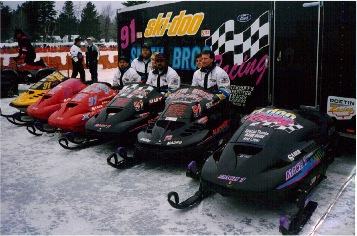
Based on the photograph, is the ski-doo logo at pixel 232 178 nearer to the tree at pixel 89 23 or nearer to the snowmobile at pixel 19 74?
the snowmobile at pixel 19 74

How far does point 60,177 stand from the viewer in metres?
4.76

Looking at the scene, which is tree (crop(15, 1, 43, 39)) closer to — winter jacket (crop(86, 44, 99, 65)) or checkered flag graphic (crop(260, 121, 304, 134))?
winter jacket (crop(86, 44, 99, 65))


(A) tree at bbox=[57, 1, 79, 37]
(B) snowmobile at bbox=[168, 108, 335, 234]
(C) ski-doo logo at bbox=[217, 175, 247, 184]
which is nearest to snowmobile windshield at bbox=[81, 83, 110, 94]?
(B) snowmobile at bbox=[168, 108, 335, 234]

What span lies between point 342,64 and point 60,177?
347cm

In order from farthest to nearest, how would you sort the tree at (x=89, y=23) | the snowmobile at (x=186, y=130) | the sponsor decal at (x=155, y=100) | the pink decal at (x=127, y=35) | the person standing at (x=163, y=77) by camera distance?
the tree at (x=89, y=23) < the pink decal at (x=127, y=35) < the person standing at (x=163, y=77) < the sponsor decal at (x=155, y=100) < the snowmobile at (x=186, y=130)

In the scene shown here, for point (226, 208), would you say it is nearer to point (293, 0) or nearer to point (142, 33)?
point (293, 0)

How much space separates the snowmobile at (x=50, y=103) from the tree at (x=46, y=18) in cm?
3904

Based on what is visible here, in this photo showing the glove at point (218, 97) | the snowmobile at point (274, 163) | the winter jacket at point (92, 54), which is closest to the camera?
the snowmobile at point (274, 163)

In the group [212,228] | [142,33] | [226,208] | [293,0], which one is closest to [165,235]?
[212,228]

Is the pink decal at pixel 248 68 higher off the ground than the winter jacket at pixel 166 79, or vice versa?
the pink decal at pixel 248 68

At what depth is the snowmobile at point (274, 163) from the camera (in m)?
3.38

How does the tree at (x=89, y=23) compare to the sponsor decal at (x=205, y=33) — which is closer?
the sponsor decal at (x=205, y=33)

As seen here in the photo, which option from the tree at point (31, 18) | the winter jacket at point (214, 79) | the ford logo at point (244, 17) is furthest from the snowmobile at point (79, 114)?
the tree at point (31, 18)

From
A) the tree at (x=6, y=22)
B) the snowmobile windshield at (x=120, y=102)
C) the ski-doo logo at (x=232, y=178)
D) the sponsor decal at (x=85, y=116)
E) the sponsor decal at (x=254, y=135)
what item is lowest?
the ski-doo logo at (x=232, y=178)
